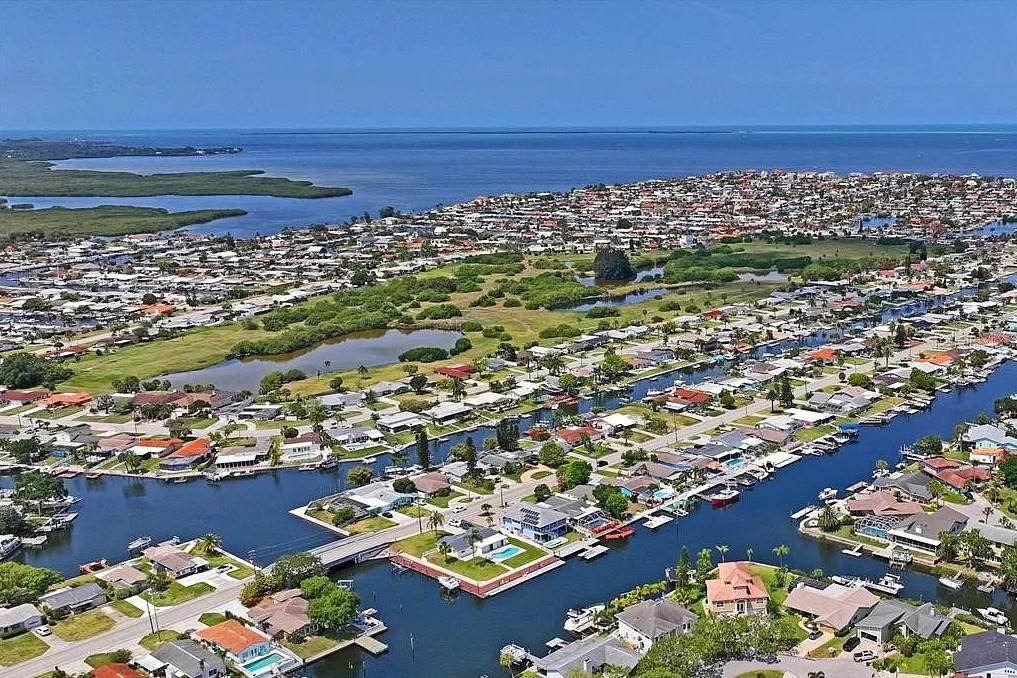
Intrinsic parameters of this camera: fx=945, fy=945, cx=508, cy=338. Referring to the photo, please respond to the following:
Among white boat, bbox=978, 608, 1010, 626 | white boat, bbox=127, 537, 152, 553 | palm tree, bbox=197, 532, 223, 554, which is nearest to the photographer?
white boat, bbox=978, 608, 1010, 626

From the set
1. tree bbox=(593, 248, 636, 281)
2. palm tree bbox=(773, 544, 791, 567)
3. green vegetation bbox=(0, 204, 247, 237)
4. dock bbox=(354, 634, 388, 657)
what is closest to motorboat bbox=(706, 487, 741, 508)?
palm tree bbox=(773, 544, 791, 567)

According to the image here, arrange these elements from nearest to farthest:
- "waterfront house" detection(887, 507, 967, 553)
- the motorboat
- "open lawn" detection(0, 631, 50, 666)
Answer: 1. "open lawn" detection(0, 631, 50, 666)
2. "waterfront house" detection(887, 507, 967, 553)
3. the motorboat

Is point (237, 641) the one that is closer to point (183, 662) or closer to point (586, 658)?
point (183, 662)

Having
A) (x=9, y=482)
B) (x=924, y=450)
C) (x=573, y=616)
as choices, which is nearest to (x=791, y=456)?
(x=924, y=450)

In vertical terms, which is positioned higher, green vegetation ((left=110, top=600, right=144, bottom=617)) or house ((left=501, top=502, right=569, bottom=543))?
house ((left=501, top=502, right=569, bottom=543))

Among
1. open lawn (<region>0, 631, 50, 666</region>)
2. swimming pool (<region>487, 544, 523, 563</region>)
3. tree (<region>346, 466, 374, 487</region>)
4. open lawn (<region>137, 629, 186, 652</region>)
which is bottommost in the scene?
open lawn (<region>0, 631, 50, 666</region>)

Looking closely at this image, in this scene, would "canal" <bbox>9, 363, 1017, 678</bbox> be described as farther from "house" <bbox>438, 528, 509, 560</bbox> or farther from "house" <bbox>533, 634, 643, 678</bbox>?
"house" <bbox>438, 528, 509, 560</bbox>

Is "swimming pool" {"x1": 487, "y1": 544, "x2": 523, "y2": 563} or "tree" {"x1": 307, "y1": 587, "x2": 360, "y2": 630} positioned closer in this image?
"tree" {"x1": 307, "y1": 587, "x2": 360, "y2": 630}
